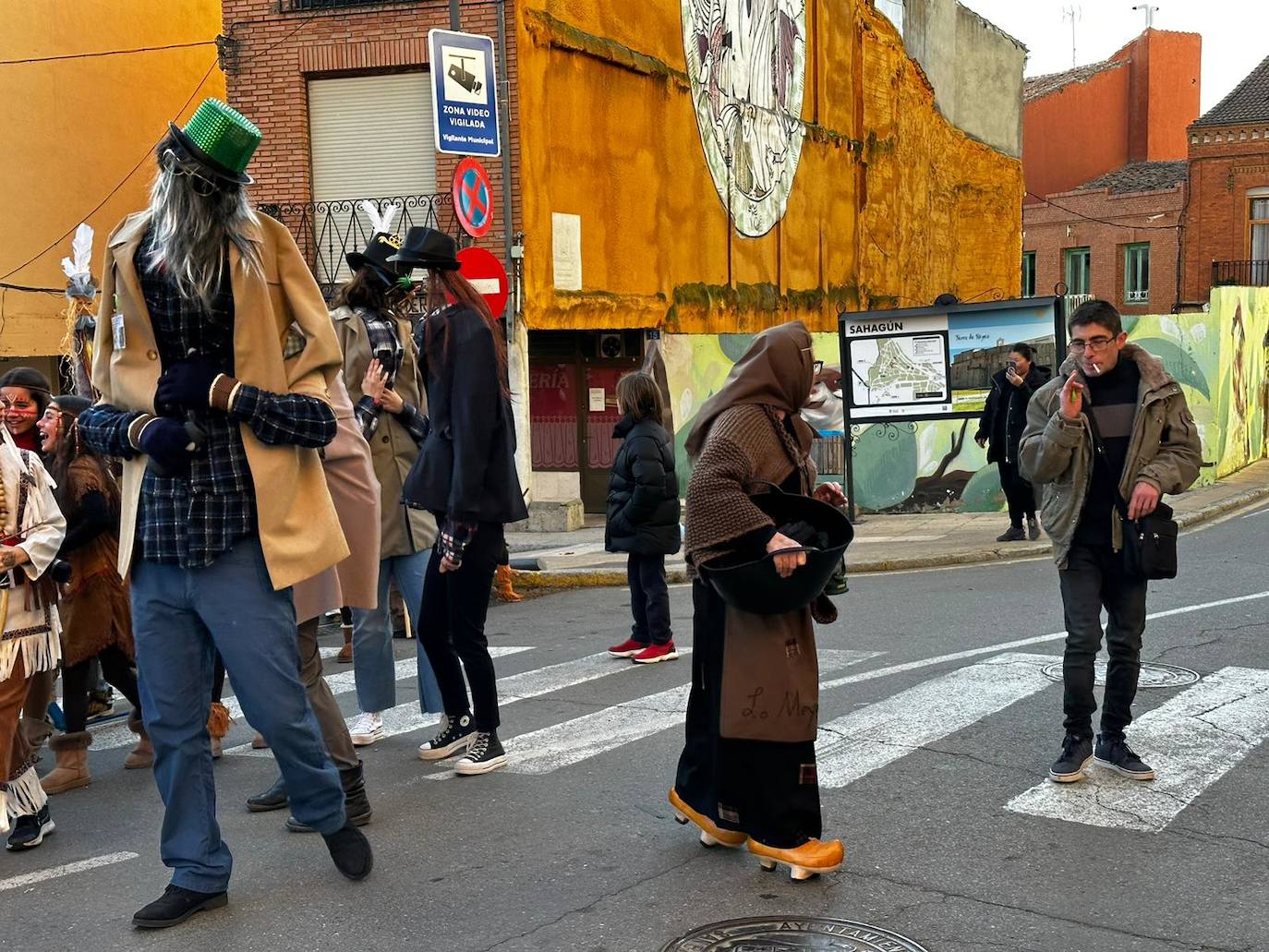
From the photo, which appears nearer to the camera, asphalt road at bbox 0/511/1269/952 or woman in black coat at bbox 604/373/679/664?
asphalt road at bbox 0/511/1269/952

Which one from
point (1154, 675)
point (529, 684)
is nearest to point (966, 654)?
point (1154, 675)

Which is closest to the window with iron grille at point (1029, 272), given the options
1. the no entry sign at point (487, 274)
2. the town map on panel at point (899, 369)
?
the town map on panel at point (899, 369)

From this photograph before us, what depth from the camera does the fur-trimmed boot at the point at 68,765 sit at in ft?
20.3

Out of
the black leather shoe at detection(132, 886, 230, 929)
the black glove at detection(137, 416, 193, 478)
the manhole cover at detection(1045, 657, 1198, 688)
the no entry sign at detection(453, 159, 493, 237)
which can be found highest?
the no entry sign at detection(453, 159, 493, 237)

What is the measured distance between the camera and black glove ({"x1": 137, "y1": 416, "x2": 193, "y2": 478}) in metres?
4.15

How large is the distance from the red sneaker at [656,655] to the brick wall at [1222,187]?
40.6 m

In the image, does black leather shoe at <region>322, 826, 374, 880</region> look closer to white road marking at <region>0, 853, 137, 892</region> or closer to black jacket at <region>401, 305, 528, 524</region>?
white road marking at <region>0, 853, 137, 892</region>

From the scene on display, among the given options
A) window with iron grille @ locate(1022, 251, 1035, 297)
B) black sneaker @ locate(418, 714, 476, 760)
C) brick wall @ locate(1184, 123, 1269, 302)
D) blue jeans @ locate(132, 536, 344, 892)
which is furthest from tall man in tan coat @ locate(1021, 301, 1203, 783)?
window with iron grille @ locate(1022, 251, 1035, 297)

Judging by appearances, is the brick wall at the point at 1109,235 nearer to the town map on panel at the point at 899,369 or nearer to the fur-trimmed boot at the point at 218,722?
the town map on panel at the point at 899,369

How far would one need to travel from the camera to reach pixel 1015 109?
118ft

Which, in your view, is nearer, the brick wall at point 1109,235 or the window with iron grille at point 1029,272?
the brick wall at point 1109,235

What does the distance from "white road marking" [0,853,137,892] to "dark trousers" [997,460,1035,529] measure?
436 inches

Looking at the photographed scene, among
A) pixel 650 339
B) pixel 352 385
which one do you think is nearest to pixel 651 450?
pixel 352 385

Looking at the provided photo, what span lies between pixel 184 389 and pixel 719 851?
7.99 feet
